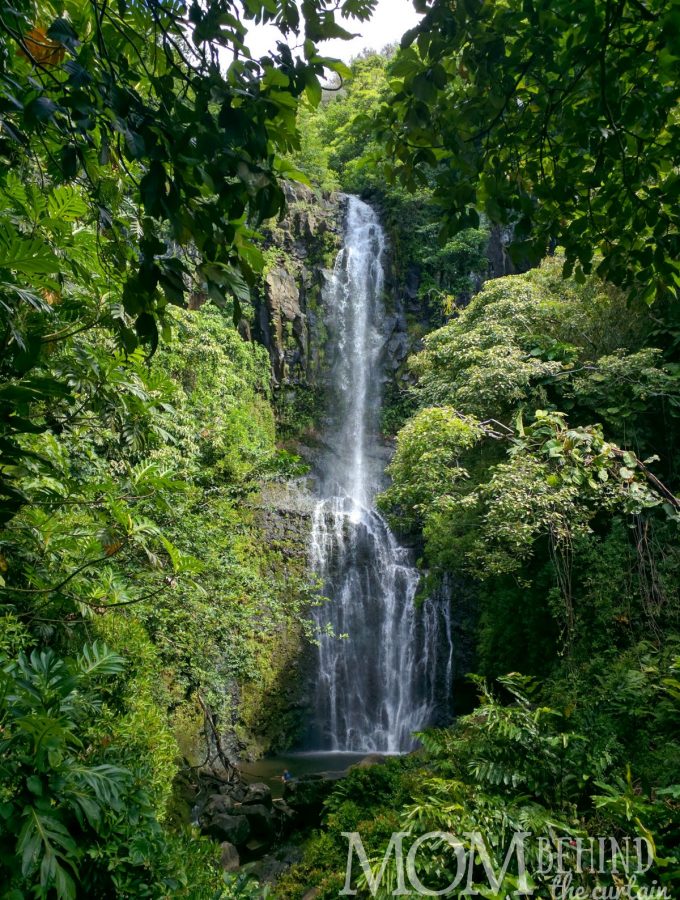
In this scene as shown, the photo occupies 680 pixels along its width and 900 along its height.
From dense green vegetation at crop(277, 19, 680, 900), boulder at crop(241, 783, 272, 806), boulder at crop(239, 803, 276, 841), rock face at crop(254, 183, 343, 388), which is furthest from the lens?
rock face at crop(254, 183, 343, 388)

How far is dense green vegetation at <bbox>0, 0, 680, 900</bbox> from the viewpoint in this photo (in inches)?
61.2

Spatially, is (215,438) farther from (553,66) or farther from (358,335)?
(358,335)

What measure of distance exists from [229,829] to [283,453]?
4790 millimetres

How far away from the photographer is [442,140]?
7.09 ft

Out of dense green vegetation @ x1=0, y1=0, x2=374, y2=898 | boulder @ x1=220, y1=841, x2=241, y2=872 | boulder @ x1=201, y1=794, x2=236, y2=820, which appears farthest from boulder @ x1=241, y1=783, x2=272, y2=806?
dense green vegetation @ x1=0, y1=0, x2=374, y2=898

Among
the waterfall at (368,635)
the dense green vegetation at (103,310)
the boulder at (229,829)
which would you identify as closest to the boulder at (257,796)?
the boulder at (229,829)

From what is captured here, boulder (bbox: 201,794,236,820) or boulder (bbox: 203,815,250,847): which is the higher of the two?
boulder (bbox: 201,794,236,820)

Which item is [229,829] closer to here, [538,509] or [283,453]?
[283,453]

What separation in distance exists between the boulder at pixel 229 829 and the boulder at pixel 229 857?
7.6 inches

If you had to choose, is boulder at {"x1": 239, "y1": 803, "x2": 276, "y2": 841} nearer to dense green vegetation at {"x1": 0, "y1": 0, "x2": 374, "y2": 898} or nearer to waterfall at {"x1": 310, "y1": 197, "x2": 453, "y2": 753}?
waterfall at {"x1": 310, "y1": 197, "x2": 453, "y2": 753}

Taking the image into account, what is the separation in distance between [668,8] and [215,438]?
28.3ft

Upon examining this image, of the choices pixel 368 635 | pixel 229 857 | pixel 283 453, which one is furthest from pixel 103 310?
pixel 368 635

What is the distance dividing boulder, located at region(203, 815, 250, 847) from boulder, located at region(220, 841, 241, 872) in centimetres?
19

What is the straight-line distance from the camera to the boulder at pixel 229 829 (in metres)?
7.29
